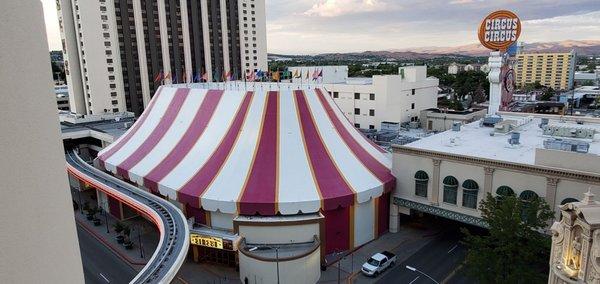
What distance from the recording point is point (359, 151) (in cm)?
2591

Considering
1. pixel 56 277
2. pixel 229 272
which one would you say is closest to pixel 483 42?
pixel 229 272

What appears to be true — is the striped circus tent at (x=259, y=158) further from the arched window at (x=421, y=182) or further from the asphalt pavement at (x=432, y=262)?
the asphalt pavement at (x=432, y=262)

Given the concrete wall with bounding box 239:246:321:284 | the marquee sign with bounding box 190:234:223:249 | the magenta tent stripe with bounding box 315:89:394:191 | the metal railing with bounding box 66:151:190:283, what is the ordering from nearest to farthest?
1. the metal railing with bounding box 66:151:190:283
2. the concrete wall with bounding box 239:246:321:284
3. the marquee sign with bounding box 190:234:223:249
4. the magenta tent stripe with bounding box 315:89:394:191

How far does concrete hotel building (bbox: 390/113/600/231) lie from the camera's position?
64.6ft

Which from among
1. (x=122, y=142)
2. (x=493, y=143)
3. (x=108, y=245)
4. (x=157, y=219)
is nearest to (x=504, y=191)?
(x=493, y=143)

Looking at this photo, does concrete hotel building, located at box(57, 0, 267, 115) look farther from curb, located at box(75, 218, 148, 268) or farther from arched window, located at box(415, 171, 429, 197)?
arched window, located at box(415, 171, 429, 197)

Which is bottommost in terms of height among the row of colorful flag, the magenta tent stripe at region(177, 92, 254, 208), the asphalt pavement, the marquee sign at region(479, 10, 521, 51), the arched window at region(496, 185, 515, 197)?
the asphalt pavement

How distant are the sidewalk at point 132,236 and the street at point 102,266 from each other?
0.34 m

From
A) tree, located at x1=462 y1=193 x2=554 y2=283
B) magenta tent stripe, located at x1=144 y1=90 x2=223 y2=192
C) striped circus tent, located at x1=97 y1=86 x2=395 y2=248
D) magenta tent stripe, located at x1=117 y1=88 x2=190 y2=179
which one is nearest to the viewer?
tree, located at x1=462 y1=193 x2=554 y2=283

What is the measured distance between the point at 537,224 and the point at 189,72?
2111 inches

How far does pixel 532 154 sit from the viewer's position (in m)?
22.3

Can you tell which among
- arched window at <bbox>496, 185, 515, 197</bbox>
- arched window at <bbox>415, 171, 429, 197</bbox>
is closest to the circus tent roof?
arched window at <bbox>415, 171, 429, 197</bbox>

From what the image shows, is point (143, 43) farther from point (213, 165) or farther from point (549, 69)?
point (549, 69)

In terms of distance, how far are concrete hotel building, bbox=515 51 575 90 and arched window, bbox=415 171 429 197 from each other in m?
107
